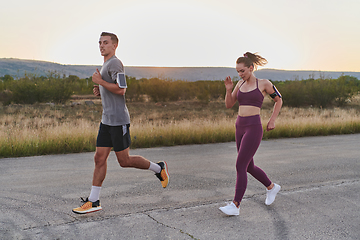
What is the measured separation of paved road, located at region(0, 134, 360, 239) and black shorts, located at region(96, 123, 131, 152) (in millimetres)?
882

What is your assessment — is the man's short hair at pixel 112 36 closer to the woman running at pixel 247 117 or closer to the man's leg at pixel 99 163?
the man's leg at pixel 99 163

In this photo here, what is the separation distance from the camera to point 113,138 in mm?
4289

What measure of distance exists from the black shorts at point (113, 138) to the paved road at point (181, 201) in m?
0.88

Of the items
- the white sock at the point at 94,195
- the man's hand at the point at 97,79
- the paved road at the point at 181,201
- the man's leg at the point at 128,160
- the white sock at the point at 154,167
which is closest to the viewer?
the paved road at the point at 181,201

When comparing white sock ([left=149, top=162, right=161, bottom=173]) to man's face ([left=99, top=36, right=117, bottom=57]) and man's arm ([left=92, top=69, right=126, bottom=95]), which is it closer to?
man's arm ([left=92, top=69, right=126, bottom=95])

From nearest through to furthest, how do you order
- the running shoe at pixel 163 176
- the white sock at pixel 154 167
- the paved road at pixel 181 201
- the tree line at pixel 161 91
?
the paved road at pixel 181 201 < the white sock at pixel 154 167 < the running shoe at pixel 163 176 < the tree line at pixel 161 91

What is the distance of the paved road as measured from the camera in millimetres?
3721

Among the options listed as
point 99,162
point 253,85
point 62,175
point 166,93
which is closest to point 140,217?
point 99,162

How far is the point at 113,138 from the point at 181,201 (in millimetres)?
1419

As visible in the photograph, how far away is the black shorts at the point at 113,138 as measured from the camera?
14.1 feet

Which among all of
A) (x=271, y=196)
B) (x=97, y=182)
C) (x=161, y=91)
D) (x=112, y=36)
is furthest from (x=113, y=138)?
(x=161, y=91)

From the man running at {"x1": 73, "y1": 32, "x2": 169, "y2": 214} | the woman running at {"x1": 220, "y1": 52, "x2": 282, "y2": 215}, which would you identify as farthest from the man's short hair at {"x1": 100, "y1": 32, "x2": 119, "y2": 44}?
the woman running at {"x1": 220, "y1": 52, "x2": 282, "y2": 215}

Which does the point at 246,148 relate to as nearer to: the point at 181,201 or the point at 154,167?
the point at 181,201

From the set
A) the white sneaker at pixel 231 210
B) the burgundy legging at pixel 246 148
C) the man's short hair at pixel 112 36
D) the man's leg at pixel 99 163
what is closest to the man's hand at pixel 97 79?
the man's short hair at pixel 112 36
